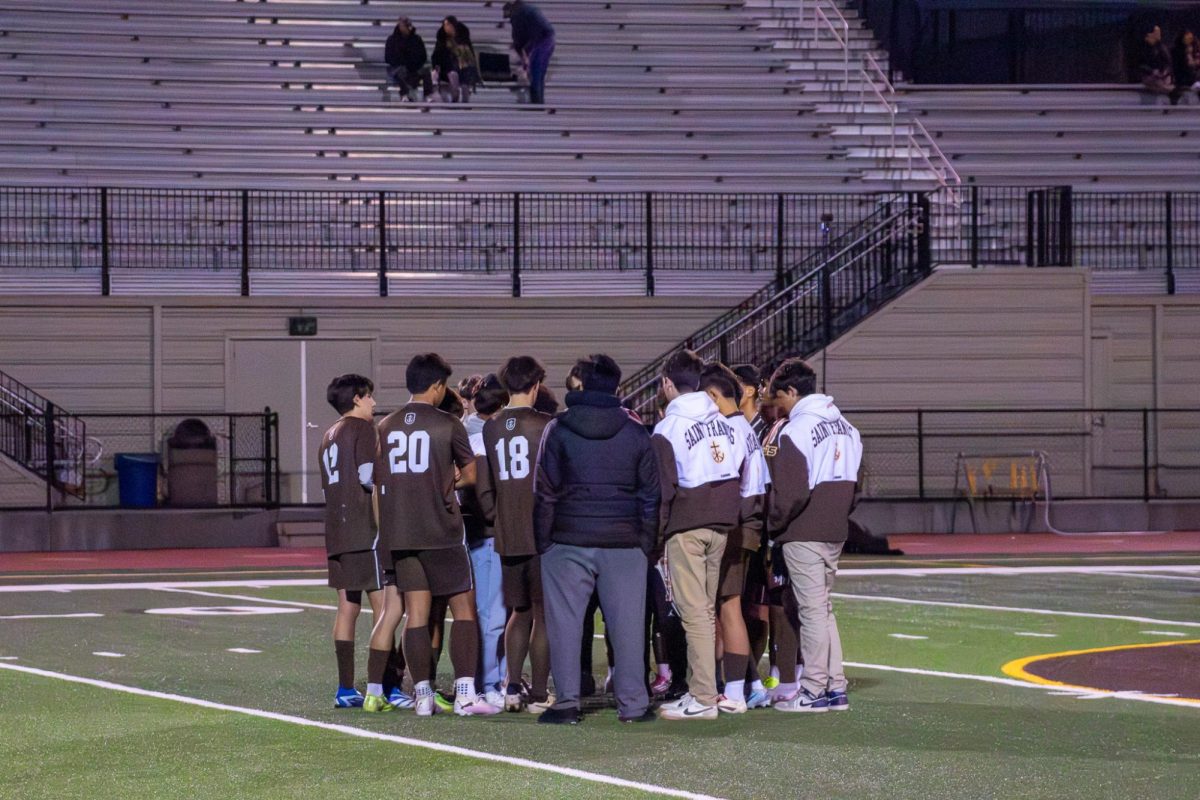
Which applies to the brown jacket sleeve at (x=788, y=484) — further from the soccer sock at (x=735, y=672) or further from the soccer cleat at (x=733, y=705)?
the soccer cleat at (x=733, y=705)

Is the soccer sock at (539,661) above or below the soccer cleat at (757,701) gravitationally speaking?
above

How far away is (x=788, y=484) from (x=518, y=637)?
1.74 metres

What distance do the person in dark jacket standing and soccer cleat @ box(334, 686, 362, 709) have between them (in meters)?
1.19

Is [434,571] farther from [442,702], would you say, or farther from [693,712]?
[693,712]

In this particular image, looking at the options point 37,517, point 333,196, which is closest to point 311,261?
point 333,196

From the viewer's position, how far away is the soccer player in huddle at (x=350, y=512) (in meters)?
10.5

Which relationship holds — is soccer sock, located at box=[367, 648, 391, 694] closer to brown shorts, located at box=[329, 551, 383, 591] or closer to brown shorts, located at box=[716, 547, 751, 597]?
brown shorts, located at box=[329, 551, 383, 591]

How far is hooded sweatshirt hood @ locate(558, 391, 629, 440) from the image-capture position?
994 centimetres

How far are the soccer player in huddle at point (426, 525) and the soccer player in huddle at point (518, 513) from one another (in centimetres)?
16

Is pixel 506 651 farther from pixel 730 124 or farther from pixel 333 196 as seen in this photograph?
pixel 730 124

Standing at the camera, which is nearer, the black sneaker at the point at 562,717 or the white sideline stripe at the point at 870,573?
the black sneaker at the point at 562,717

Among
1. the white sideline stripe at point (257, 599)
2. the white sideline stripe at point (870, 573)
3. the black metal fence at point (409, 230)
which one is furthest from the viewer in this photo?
the black metal fence at point (409, 230)

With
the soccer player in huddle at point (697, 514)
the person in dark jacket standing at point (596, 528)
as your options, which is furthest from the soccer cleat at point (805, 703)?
the person in dark jacket standing at point (596, 528)

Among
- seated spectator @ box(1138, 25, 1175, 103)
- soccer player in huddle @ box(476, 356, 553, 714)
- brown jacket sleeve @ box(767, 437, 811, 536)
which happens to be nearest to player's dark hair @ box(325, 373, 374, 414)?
soccer player in huddle @ box(476, 356, 553, 714)
